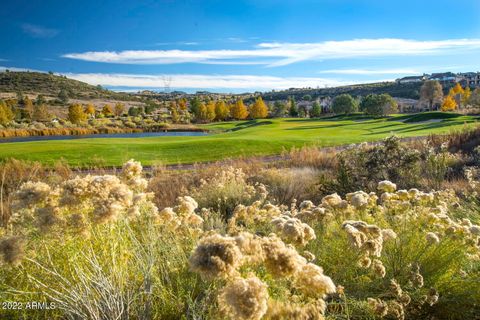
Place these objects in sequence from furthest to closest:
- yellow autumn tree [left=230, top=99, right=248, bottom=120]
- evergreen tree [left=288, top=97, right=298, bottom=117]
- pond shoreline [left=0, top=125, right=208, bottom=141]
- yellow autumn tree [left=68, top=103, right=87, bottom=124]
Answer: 1. evergreen tree [left=288, top=97, right=298, bottom=117]
2. yellow autumn tree [left=230, top=99, right=248, bottom=120]
3. yellow autumn tree [left=68, top=103, right=87, bottom=124]
4. pond shoreline [left=0, top=125, right=208, bottom=141]

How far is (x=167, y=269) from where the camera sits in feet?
10.2

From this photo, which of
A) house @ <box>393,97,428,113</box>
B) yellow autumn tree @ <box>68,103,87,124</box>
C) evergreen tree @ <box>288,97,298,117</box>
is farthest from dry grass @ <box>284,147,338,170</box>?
house @ <box>393,97,428,113</box>

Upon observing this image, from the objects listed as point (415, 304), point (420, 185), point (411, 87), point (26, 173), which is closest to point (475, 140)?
point (420, 185)

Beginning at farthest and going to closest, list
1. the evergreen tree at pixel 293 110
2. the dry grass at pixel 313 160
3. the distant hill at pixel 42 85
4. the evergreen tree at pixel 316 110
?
the distant hill at pixel 42 85
the evergreen tree at pixel 293 110
the evergreen tree at pixel 316 110
the dry grass at pixel 313 160

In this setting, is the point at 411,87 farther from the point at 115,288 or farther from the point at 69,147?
the point at 115,288

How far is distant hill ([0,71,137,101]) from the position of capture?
111 metres

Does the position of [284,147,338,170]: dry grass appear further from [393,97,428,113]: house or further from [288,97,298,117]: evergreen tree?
[393,97,428,113]: house

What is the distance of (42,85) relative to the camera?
118 metres

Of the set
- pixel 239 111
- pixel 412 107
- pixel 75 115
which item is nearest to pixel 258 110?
pixel 239 111

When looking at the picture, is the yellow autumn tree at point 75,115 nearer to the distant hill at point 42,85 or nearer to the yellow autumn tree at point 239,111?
the yellow autumn tree at point 239,111

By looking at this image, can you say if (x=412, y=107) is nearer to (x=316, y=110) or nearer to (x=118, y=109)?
(x=316, y=110)

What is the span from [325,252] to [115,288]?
6.31 feet


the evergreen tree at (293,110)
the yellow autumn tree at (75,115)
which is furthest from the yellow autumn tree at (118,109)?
the evergreen tree at (293,110)

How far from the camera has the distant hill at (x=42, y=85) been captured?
111 metres
